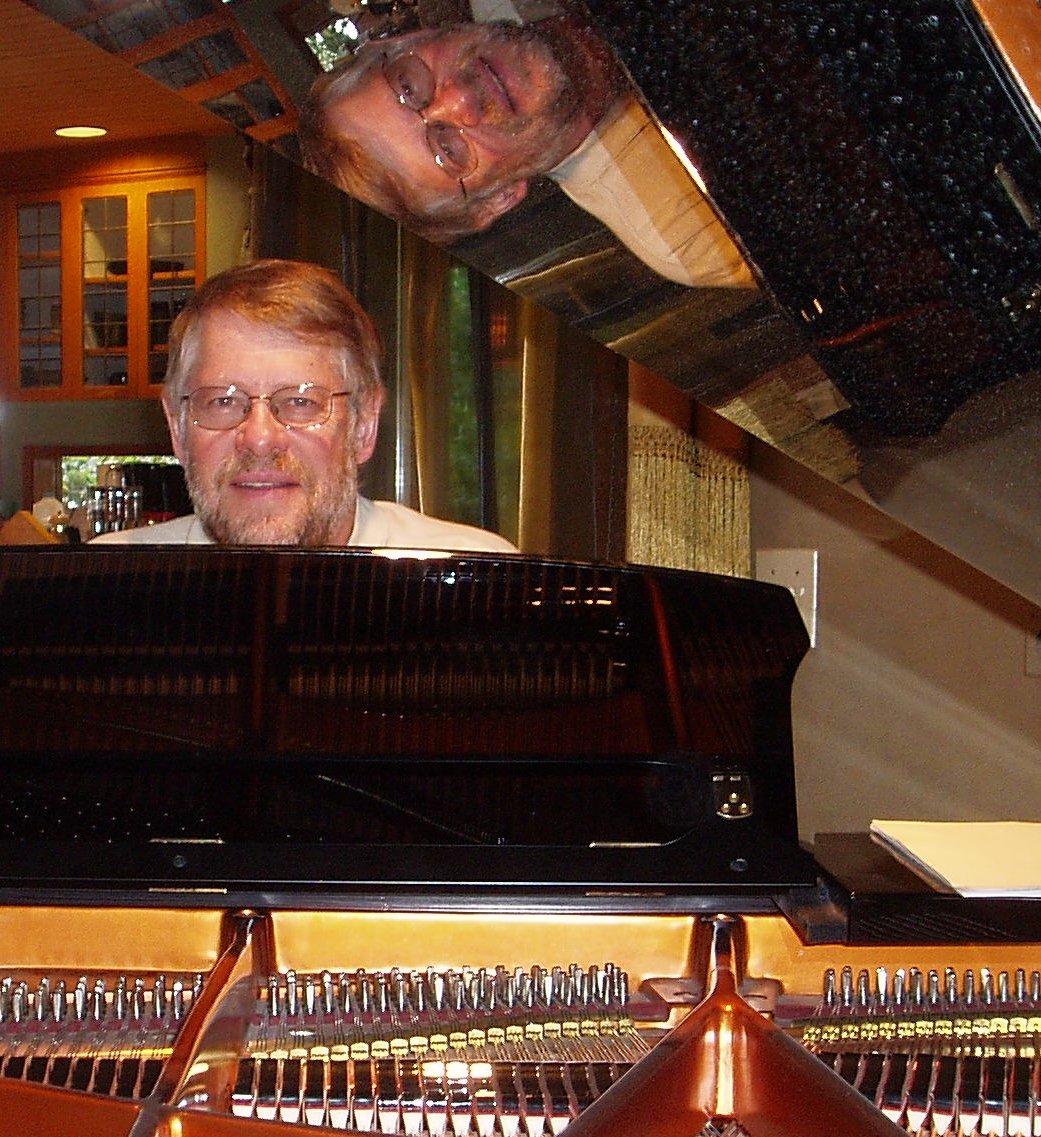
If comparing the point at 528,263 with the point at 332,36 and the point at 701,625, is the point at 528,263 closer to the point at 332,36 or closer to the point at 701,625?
the point at 332,36

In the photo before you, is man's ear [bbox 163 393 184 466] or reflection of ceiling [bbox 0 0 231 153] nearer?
man's ear [bbox 163 393 184 466]

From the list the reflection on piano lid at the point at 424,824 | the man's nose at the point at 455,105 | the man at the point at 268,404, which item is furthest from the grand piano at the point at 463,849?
the man at the point at 268,404

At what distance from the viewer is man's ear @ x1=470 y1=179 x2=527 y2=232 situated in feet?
2.16

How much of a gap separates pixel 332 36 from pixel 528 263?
0.58 feet

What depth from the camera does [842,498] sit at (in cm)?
220

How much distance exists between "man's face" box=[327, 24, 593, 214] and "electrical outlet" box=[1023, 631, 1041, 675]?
1575 mm

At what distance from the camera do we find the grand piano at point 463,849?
0.78 m

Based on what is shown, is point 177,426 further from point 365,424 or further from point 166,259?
point 166,259

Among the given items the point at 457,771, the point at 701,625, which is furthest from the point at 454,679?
the point at 701,625

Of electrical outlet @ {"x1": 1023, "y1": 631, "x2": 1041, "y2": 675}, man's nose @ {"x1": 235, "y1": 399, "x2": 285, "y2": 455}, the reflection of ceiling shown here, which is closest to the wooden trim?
man's nose @ {"x1": 235, "y1": 399, "x2": 285, "y2": 455}

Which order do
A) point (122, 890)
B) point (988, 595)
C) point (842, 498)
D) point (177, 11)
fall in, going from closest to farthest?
point (177, 11) → point (122, 890) → point (988, 595) → point (842, 498)

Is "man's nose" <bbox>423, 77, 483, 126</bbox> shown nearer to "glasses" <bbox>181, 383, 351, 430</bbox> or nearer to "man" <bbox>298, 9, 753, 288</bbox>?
"man" <bbox>298, 9, 753, 288</bbox>

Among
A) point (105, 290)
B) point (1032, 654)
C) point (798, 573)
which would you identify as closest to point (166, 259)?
point (105, 290)

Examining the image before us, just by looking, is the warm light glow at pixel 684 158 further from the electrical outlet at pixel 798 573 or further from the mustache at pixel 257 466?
the electrical outlet at pixel 798 573
